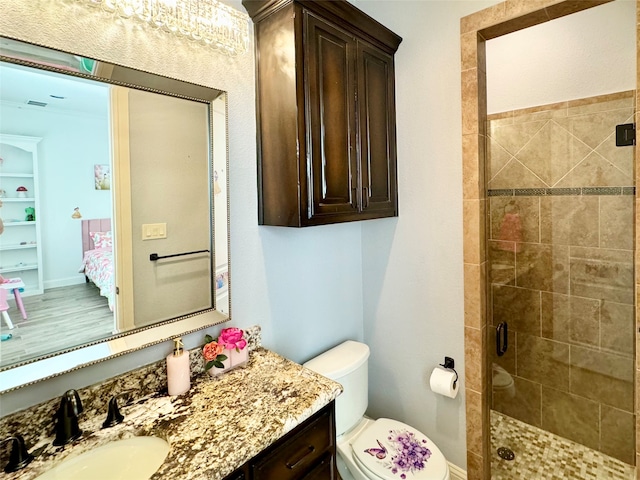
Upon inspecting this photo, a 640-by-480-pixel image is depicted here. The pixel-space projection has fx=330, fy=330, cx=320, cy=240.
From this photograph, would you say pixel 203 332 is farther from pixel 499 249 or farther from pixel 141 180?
pixel 499 249

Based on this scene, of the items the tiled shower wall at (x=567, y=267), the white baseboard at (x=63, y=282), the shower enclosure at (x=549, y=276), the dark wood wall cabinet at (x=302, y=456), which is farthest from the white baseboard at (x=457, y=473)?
the white baseboard at (x=63, y=282)

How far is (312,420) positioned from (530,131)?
7.11 ft

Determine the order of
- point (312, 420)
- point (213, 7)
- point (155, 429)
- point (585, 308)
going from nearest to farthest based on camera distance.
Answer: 1. point (155, 429)
2. point (312, 420)
3. point (213, 7)
4. point (585, 308)

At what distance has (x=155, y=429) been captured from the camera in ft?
3.15

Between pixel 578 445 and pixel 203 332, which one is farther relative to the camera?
pixel 578 445

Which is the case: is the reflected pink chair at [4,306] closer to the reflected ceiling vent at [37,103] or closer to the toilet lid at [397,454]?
the reflected ceiling vent at [37,103]

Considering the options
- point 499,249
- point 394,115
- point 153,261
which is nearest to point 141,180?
point 153,261

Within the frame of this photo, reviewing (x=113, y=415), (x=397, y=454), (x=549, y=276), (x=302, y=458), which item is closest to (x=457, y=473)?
(x=397, y=454)

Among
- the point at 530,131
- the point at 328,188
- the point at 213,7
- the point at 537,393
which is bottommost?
the point at 537,393

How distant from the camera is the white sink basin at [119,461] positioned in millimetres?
869

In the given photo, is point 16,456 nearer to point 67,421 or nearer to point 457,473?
point 67,421

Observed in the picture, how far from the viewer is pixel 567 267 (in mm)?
2061

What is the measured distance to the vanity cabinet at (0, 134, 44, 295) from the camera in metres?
0.88

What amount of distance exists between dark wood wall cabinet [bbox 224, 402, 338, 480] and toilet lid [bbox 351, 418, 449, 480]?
0.31 meters
